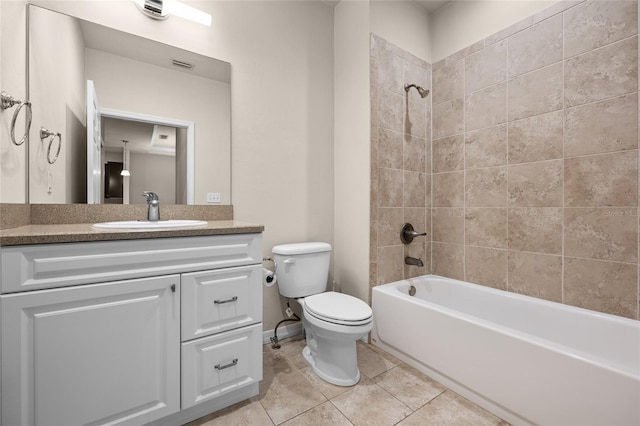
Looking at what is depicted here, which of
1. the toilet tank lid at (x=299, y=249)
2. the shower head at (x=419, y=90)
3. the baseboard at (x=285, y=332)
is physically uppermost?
the shower head at (x=419, y=90)

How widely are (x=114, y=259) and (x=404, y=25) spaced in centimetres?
245

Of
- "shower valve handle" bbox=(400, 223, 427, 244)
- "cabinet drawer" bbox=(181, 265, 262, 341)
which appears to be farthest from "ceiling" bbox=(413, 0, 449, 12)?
"cabinet drawer" bbox=(181, 265, 262, 341)

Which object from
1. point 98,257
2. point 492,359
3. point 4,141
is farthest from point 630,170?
point 4,141

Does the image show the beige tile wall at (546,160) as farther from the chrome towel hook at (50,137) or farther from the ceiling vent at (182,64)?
the chrome towel hook at (50,137)

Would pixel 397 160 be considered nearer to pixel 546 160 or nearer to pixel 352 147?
pixel 352 147

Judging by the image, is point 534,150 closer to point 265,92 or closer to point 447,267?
point 447,267

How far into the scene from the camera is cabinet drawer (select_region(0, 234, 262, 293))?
0.93 metres

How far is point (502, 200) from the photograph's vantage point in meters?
1.92

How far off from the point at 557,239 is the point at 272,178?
1.85 meters

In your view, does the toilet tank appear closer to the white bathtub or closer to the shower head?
the white bathtub

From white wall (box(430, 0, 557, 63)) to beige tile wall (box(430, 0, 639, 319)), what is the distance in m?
0.08

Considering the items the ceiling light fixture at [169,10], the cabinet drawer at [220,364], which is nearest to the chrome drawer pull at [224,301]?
the cabinet drawer at [220,364]

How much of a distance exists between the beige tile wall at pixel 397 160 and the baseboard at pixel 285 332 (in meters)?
0.68

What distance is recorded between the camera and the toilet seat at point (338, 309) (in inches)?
59.2
